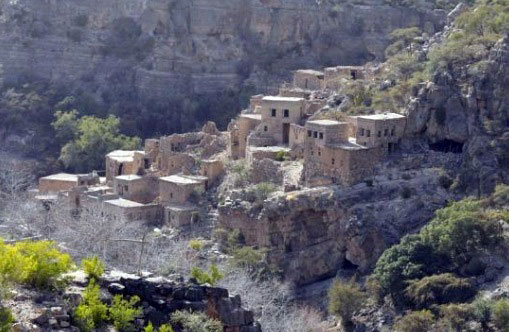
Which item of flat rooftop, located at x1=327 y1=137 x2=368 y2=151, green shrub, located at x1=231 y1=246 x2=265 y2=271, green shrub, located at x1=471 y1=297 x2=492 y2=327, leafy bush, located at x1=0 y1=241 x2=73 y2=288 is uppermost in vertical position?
leafy bush, located at x1=0 y1=241 x2=73 y2=288

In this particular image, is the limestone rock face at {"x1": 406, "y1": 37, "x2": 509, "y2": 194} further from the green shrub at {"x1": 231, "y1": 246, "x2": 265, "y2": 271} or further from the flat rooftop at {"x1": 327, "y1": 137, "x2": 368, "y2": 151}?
the green shrub at {"x1": 231, "y1": 246, "x2": 265, "y2": 271}

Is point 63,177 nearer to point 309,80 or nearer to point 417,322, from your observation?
point 309,80

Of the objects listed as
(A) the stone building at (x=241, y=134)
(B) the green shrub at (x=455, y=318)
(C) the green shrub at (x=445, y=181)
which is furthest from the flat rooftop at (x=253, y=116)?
(B) the green shrub at (x=455, y=318)

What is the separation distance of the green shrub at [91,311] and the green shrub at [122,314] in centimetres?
15

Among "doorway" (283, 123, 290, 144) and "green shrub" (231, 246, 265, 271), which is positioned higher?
"doorway" (283, 123, 290, 144)

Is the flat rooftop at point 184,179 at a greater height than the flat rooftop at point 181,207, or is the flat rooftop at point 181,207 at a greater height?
the flat rooftop at point 184,179

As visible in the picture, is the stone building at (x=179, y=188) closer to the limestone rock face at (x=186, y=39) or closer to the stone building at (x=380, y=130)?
the stone building at (x=380, y=130)

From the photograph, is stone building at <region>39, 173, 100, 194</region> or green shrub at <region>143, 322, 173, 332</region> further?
stone building at <region>39, 173, 100, 194</region>

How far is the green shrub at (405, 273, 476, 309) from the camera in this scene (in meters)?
34.5

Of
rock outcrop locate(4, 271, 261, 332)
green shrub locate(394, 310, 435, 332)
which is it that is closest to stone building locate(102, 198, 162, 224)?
green shrub locate(394, 310, 435, 332)

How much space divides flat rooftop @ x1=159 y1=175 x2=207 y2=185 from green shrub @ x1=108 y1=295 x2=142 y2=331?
20.0 m

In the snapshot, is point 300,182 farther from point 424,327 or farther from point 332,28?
point 332,28

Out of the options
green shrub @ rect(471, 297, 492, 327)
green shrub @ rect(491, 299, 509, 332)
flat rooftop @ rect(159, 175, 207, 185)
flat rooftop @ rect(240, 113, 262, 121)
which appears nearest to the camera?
green shrub @ rect(491, 299, 509, 332)

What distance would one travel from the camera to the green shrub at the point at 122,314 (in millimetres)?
22719
